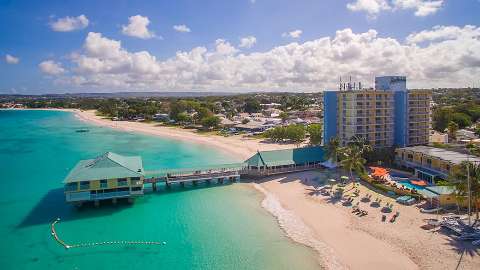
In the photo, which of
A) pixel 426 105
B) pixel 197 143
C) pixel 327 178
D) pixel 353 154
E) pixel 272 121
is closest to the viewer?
pixel 353 154

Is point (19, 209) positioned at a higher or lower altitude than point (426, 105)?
lower

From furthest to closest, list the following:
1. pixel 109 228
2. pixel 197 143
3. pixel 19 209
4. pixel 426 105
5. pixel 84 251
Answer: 1. pixel 197 143
2. pixel 426 105
3. pixel 19 209
4. pixel 109 228
5. pixel 84 251

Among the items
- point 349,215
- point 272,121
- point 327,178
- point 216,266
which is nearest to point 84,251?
point 216,266

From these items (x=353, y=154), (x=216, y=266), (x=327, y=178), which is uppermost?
(x=353, y=154)

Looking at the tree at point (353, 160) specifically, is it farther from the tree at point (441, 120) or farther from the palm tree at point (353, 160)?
the tree at point (441, 120)

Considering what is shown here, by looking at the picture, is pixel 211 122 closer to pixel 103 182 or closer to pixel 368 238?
pixel 103 182

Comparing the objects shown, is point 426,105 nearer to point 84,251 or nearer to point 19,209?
point 84,251

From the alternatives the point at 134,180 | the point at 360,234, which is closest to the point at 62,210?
the point at 134,180

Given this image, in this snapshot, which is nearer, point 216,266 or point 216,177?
point 216,266
